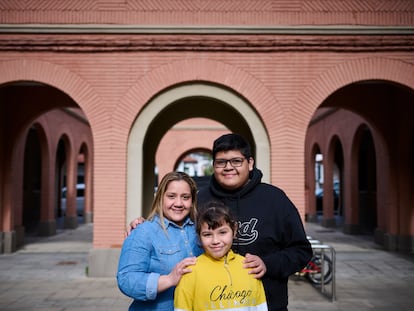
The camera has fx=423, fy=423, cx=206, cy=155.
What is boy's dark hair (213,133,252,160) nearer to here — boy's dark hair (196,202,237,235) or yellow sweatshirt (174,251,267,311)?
boy's dark hair (196,202,237,235)

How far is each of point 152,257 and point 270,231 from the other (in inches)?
28.2

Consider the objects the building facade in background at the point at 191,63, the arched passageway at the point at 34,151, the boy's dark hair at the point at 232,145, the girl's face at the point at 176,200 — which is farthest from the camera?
the arched passageway at the point at 34,151

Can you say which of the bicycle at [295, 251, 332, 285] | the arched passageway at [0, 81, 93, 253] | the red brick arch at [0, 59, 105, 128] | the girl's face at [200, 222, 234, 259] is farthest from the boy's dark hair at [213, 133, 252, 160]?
the arched passageway at [0, 81, 93, 253]

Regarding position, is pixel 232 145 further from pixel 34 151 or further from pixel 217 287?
pixel 34 151

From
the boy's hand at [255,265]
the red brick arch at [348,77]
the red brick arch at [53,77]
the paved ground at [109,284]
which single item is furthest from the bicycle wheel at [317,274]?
the boy's hand at [255,265]

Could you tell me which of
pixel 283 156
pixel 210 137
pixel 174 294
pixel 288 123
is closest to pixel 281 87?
pixel 288 123

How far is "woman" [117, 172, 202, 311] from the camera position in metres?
2.24

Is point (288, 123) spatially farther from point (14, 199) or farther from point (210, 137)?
point (210, 137)

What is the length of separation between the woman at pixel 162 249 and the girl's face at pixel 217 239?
112 millimetres

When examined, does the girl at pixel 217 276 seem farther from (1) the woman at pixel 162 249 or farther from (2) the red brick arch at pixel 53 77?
(2) the red brick arch at pixel 53 77

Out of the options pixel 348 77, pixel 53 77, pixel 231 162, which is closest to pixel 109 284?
pixel 53 77

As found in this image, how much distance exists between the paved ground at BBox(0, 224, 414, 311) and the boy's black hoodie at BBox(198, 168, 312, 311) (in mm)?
4573

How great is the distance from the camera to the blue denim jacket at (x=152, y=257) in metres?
2.24

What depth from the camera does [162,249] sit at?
2369 millimetres
